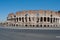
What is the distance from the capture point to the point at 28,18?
220 feet

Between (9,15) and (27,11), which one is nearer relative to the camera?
(27,11)

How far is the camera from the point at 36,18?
219ft

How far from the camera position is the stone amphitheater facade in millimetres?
65375

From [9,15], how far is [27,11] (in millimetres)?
11588

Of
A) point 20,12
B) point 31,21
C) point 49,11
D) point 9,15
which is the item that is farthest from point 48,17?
point 9,15

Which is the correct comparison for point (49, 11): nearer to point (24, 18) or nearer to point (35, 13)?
point (35, 13)

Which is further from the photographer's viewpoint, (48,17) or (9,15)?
(9,15)

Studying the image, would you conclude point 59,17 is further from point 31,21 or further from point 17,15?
point 17,15

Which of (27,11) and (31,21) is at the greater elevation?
(27,11)

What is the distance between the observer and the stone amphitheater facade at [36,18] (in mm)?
65375

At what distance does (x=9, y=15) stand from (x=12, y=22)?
6899mm

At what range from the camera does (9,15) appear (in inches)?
2948

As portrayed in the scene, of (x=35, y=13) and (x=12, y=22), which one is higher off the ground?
(x=35, y=13)

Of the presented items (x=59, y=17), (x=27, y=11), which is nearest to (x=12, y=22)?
(x=27, y=11)
